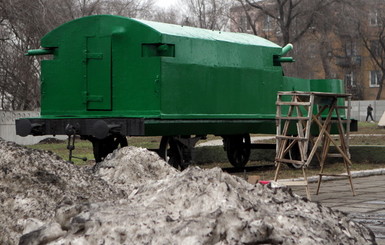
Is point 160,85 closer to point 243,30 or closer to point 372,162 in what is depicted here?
point 372,162

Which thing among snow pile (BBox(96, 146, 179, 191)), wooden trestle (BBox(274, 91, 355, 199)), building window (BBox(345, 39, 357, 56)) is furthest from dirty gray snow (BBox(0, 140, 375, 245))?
building window (BBox(345, 39, 357, 56))

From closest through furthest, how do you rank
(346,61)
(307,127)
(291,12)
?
(307,127), (291,12), (346,61)

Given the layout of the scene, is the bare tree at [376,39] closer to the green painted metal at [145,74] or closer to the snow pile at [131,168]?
the green painted metal at [145,74]

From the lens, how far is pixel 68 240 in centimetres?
432

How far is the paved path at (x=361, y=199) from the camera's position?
8411 mm

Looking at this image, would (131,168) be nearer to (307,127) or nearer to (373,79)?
(307,127)

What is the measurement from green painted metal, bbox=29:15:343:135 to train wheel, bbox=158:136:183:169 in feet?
1.82

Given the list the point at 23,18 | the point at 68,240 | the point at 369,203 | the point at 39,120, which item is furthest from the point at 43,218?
the point at 23,18

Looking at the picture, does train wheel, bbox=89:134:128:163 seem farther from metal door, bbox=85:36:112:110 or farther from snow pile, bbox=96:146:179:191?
snow pile, bbox=96:146:179:191

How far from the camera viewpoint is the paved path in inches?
331

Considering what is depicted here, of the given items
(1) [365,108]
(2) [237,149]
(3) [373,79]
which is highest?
(3) [373,79]

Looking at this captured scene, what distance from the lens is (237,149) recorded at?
1822cm

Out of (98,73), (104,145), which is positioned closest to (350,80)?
(104,145)

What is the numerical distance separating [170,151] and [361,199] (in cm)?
482
